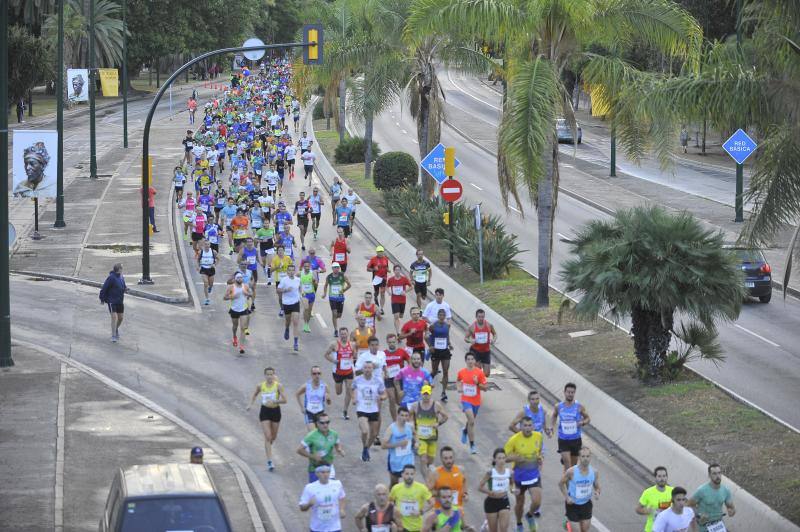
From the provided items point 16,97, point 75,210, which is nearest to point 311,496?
point 75,210

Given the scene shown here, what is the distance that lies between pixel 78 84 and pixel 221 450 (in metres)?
45.6

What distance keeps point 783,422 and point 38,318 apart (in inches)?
627

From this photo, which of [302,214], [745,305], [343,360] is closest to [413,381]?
[343,360]

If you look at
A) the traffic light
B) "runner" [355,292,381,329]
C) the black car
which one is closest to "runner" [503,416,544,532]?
"runner" [355,292,381,329]

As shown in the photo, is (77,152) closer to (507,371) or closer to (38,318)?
(38,318)

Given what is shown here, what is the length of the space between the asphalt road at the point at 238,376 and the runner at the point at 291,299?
1.44ft

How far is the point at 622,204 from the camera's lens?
4553 centimetres

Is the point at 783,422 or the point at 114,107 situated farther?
the point at 114,107

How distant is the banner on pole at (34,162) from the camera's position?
106 ft

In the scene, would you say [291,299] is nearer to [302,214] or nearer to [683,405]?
[683,405]

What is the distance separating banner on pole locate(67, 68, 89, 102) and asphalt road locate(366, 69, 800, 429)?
570 inches

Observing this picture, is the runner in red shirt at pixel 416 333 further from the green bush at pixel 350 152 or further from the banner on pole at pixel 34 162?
the green bush at pixel 350 152

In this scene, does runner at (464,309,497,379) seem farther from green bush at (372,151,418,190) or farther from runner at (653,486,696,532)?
green bush at (372,151,418,190)

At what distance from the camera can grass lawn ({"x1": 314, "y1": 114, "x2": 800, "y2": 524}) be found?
16.9 meters
